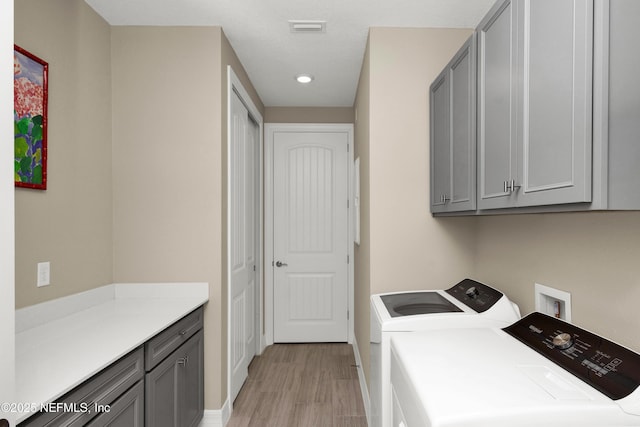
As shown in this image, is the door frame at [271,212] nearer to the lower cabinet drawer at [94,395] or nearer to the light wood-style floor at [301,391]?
the light wood-style floor at [301,391]

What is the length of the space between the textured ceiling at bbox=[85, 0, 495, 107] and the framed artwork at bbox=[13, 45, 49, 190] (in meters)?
0.68

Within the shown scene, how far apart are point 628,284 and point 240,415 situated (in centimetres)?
237

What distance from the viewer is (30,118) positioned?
164cm

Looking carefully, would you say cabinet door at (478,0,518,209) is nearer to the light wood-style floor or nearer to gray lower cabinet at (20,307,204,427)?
gray lower cabinet at (20,307,204,427)

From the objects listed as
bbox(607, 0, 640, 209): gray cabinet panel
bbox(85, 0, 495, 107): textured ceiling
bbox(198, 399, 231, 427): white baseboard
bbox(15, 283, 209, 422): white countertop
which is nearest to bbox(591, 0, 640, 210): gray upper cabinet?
bbox(607, 0, 640, 209): gray cabinet panel

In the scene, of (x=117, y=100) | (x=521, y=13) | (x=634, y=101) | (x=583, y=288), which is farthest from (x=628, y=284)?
(x=117, y=100)

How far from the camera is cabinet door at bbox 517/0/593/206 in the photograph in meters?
0.95

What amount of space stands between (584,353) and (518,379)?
29cm

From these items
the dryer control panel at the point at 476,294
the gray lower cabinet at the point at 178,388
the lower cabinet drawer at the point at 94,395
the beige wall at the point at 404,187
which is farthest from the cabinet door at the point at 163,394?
the dryer control panel at the point at 476,294

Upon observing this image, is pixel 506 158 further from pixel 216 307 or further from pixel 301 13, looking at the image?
pixel 216 307

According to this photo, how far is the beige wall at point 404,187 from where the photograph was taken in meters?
2.28

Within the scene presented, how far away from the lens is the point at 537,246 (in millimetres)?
1655

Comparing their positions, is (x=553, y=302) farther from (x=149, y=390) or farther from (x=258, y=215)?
(x=258, y=215)

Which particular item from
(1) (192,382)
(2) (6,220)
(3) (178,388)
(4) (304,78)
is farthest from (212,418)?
(4) (304,78)
